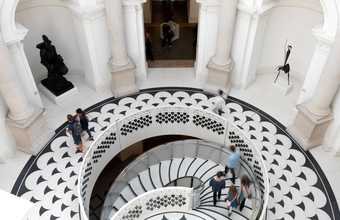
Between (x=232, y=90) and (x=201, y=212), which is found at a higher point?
(x=232, y=90)

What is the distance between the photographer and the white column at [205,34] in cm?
1178

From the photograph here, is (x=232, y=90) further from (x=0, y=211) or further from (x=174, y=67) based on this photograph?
(x=0, y=211)

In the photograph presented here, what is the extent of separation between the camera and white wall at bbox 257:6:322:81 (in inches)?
487

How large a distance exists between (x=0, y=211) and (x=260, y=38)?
9.14 metres

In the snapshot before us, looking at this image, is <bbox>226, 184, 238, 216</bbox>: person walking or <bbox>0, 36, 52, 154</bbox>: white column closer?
<bbox>226, 184, 238, 216</bbox>: person walking

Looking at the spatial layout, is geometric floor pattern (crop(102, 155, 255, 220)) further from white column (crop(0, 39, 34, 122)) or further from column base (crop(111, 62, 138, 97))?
white column (crop(0, 39, 34, 122))

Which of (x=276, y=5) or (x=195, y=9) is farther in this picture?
(x=195, y=9)

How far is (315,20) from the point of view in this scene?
12.2 meters

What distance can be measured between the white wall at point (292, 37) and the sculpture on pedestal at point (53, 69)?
6710 mm

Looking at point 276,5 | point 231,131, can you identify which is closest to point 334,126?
point 231,131

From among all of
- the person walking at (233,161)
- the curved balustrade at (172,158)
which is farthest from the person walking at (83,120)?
the person walking at (233,161)

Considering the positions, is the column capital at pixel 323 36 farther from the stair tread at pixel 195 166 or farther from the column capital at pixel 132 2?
the column capital at pixel 132 2

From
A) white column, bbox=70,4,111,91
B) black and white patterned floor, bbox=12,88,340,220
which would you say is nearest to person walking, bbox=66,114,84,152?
black and white patterned floor, bbox=12,88,340,220

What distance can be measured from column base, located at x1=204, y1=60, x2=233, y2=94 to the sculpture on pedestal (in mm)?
4631
